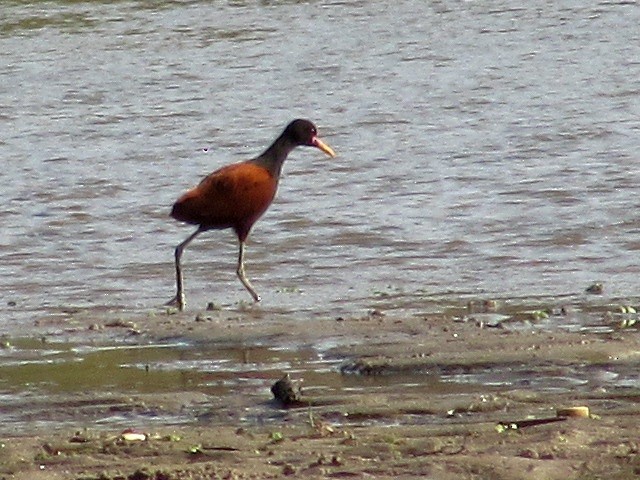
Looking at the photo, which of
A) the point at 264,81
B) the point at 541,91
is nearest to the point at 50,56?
the point at 264,81

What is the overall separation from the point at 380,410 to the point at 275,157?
4.09 meters

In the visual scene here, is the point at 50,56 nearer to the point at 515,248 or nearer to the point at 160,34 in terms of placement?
the point at 160,34

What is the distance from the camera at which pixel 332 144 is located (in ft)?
50.1

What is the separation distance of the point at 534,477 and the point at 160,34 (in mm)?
16980

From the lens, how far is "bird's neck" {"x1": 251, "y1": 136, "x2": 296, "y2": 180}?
1050cm

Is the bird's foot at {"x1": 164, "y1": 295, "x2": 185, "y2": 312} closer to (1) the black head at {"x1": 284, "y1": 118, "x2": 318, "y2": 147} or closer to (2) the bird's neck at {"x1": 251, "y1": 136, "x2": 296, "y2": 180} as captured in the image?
(2) the bird's neck at {"x1": 251, "y1": 136, "x2": 296, "y2": 180}

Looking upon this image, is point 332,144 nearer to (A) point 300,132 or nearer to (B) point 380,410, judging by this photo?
(A) point 300,132

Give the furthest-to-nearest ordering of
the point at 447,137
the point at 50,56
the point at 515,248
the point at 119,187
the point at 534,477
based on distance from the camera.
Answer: the point at 50,56 → the point at 447,137 → the point at 119,187 → the point at 515,248 → the point at 534,477

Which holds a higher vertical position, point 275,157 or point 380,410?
point 380,410

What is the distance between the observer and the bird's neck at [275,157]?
1050 cm

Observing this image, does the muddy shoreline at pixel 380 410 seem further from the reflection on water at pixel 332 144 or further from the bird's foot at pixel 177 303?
the reflection on water at pixel 332 144

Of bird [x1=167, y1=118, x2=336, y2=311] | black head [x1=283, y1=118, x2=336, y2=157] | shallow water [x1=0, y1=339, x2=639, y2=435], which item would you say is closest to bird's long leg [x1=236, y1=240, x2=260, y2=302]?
bird [x1=167, y1=118, x2=336, y2=311]

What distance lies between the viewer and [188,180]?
553 inches

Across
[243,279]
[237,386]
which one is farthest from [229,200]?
[237,386]
